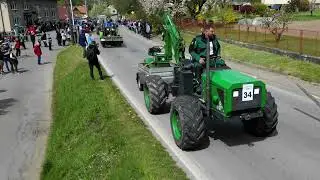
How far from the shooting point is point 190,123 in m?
8.92

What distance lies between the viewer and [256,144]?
31.2 ft

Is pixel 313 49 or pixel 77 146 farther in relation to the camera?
pixel 313 49

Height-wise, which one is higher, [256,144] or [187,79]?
[187,79]

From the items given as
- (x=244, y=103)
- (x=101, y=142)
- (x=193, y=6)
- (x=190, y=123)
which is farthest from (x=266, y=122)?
(x=193, y=6)

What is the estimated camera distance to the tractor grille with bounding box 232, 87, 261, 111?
28.3ft

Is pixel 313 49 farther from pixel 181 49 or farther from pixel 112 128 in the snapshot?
pixel 112 128

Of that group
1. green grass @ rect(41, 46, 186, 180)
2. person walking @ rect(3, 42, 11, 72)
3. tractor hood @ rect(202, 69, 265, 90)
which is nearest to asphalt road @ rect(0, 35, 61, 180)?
green grass @ rect(41, 46, 186, 180)

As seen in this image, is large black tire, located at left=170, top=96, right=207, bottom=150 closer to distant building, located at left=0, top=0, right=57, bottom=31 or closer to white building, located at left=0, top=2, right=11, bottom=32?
distant building, located at left=0, top=0, right=57, bottom=31

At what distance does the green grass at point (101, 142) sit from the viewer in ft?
28.3

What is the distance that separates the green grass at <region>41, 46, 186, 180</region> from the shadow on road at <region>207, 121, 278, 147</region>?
1495mm

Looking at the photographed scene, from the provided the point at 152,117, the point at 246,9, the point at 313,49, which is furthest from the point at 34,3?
the point at 152,117

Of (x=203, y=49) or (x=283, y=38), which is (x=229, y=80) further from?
(x=283, y=38)

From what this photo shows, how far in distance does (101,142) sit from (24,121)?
6202 mm

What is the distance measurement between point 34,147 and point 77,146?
2.44 m
